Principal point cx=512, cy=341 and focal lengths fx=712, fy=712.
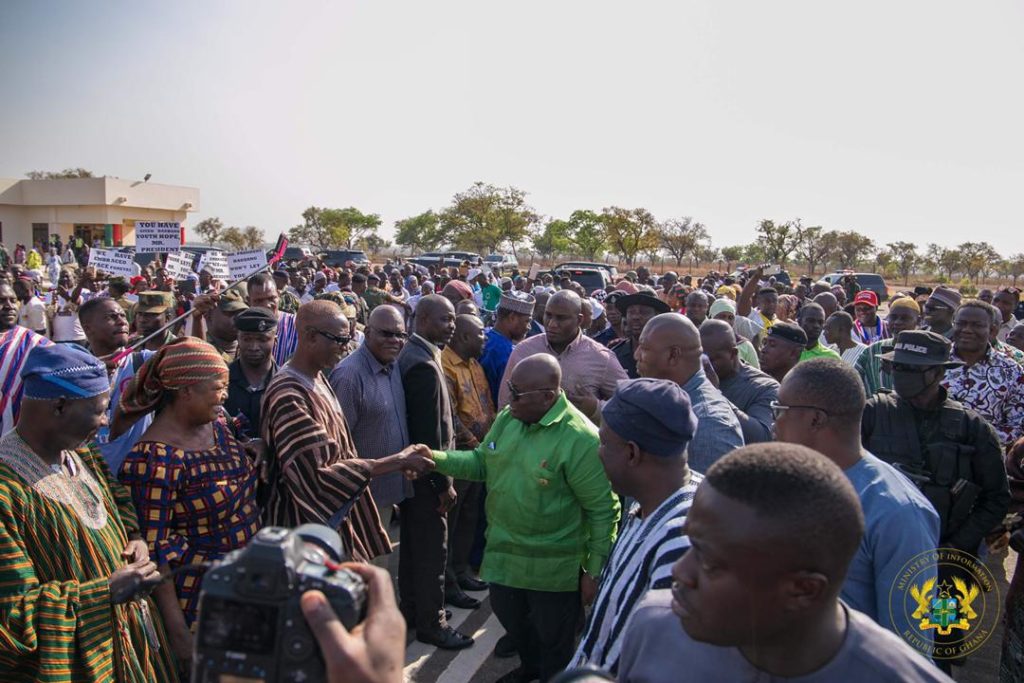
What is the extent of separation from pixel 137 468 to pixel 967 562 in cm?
419

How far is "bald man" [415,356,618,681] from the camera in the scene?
3525 millimetres

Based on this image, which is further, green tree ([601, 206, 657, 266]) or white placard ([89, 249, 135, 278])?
green tree ([601, 206, 657, 266])

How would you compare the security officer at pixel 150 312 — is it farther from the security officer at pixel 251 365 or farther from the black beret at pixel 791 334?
the black beret at pixel 791 334

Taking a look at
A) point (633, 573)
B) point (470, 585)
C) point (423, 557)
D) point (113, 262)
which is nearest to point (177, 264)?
point (113, 262)

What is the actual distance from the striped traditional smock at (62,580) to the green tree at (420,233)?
5633 cm

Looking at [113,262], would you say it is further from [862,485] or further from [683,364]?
[862,485]

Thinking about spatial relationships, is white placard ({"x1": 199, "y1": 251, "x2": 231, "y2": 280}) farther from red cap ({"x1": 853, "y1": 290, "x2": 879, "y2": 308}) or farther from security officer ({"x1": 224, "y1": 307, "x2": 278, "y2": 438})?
red cap ({"x1": 853, "y1": 290, "x2": 879, "y2": 308})

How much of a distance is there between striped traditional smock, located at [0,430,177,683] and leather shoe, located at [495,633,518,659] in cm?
223

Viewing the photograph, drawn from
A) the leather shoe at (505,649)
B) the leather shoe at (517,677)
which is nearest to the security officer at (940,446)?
the leather shoe at (517,677)

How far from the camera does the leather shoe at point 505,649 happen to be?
14.5 feet

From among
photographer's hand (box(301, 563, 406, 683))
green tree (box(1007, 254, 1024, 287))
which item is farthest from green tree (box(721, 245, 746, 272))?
photographer's hand (box(301, 563, 406, 683))

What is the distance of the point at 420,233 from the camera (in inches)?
2542

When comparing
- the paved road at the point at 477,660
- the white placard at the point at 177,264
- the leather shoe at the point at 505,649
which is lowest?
the paved road at the point at 477,660

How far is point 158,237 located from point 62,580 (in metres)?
8.86
